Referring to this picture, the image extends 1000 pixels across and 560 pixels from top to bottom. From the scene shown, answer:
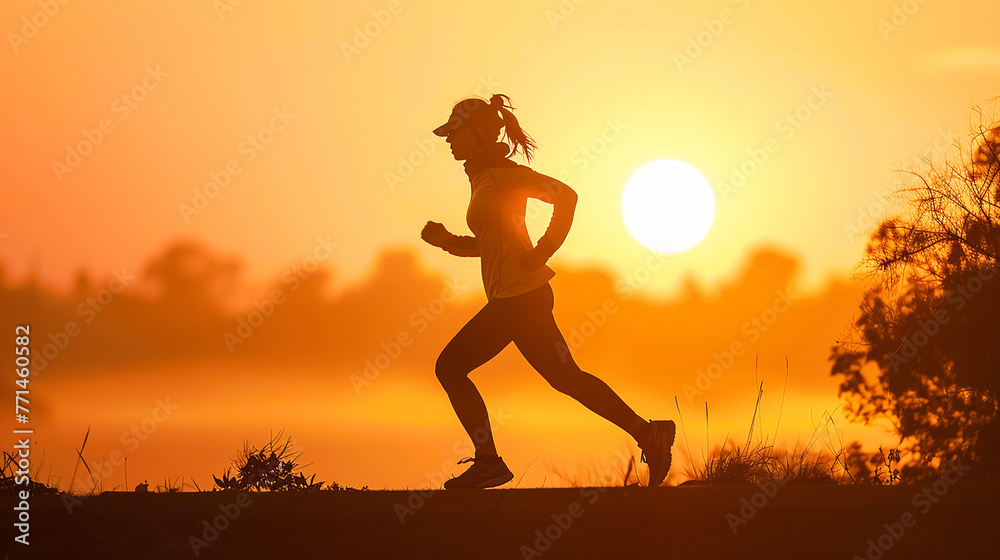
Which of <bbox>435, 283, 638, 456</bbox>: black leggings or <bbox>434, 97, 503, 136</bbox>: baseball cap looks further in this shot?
<bbox>434, 97, 503, 136</bbox>: baseball cap

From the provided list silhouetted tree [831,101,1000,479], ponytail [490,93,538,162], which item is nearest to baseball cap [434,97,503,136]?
ponytail [490,93,538,162]

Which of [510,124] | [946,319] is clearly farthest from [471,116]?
[946,319]

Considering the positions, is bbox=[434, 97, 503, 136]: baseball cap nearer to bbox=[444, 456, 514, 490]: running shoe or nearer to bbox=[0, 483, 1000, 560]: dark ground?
bbox=[444, 456, 514, 490]: running shoe

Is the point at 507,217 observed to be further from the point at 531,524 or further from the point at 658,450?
the point at 531,524

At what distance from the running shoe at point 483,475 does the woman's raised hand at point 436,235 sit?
4.88ft

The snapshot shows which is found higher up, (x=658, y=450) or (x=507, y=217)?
(x=507, y=217)

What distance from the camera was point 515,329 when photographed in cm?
612

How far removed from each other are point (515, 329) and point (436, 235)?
3.32ft

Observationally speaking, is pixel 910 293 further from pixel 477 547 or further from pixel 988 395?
pixel 477 547

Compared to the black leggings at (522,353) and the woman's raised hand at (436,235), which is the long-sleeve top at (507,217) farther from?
the woman's raised hand at (436,235)

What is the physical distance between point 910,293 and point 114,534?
19.8 m

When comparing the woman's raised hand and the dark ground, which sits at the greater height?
the woman's raised hand

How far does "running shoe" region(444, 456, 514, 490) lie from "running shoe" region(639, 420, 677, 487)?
0.89m

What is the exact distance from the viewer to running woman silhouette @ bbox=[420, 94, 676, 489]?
20.0 ft
